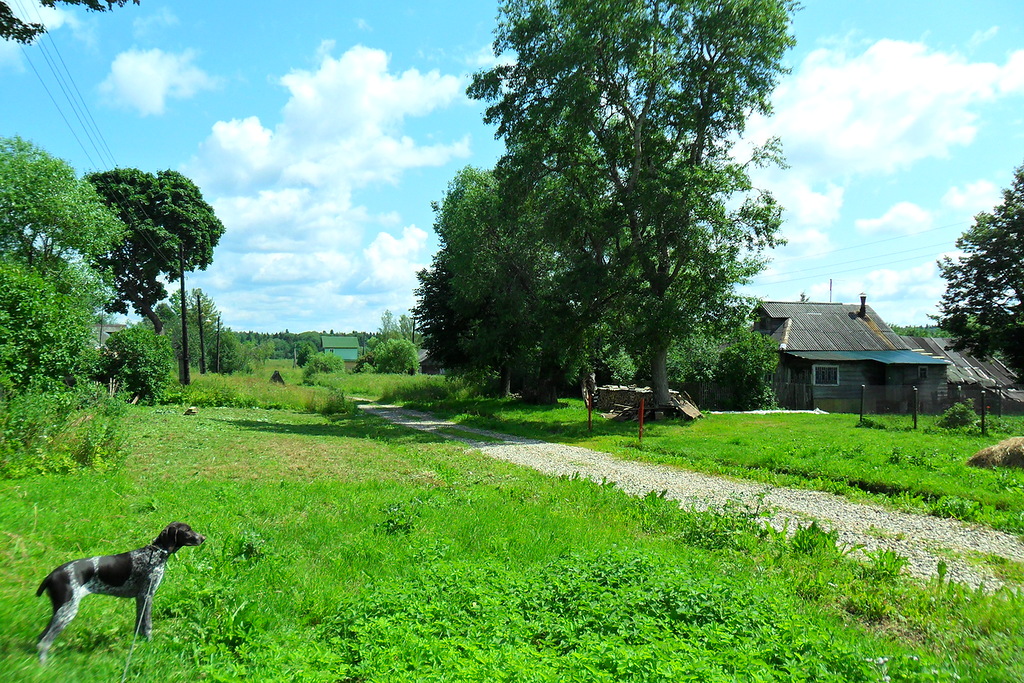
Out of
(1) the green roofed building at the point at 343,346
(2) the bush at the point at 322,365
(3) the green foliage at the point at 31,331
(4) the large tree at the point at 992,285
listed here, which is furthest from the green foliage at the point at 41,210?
(1) the green roofed building at the point at 343,346

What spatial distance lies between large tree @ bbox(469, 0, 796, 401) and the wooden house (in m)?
15.1

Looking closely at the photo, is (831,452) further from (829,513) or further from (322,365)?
(322,365)

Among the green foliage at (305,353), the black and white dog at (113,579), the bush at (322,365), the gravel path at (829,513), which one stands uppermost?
the green foliage at (305,353)

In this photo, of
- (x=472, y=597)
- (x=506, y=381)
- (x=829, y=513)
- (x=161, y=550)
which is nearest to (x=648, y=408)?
(x=829, y=513)

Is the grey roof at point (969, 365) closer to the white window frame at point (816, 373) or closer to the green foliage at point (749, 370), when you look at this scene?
the white window frame at point (816, 373)

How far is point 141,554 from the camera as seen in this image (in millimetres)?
4336

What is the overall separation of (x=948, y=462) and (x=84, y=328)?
77.5 ft

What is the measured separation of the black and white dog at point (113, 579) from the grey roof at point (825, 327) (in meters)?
35.9

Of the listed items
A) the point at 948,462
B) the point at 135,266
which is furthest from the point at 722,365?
the point at 135,266

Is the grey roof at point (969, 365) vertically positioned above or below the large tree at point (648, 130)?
below

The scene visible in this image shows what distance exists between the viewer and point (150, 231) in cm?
4934

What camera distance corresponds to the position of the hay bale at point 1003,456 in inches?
482

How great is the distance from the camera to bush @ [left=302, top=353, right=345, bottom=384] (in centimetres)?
6762

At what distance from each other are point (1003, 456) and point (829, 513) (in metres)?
5.76
